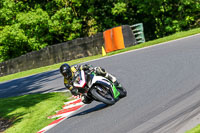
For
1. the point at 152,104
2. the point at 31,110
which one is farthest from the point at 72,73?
the point at 31,110

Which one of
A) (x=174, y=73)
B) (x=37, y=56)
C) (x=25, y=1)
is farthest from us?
(x=25, y=1)

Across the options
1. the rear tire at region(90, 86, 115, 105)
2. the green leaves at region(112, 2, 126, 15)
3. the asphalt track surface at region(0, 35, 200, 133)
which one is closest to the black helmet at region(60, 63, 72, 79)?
the rear tire at region(90, 86, 115, 105)

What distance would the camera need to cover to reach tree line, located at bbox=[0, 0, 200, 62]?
1309 inches

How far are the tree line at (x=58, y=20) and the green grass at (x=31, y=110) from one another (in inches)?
768

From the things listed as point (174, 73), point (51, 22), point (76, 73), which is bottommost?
point (174, 73)

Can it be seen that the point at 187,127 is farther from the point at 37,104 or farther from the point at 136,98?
the point at 37,104

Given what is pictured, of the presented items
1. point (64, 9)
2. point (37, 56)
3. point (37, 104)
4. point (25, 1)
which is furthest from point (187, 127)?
point (25, 1)

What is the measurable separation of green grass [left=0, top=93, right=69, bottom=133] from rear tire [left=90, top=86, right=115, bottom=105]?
2054 millimetres

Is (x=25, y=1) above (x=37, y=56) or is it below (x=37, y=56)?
above

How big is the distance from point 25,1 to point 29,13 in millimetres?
3037

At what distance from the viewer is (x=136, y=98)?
9070 mm

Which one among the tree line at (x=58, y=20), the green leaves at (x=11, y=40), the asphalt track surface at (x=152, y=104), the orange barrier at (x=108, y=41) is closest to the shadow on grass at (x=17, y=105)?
the asphalt track surface at (x=152, y=104)

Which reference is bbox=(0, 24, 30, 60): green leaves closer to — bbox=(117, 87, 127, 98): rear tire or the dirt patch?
the dirt patch

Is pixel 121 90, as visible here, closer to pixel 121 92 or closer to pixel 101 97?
pixel 121 92
